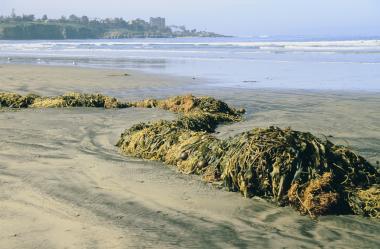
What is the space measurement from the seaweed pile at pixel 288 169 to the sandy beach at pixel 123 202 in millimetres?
124

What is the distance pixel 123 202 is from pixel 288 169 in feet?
4.63

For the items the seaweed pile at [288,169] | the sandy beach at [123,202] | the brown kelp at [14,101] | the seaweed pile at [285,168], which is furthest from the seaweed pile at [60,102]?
the seaweed pile at [288,169]

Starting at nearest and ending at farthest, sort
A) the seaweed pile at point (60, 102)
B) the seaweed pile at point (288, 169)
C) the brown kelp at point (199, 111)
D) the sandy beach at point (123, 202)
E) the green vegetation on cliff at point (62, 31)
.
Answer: the sandy beach at point (123, 202) < the seaweed pile at point (288, 169) < the brown kelp at point (199, 111) < the seaweed pile at point (60, 102) < the green vegetation on cliff at point (62, 31)

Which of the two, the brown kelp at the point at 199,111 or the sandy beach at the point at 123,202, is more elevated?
the brown kelp at the point at 199,111

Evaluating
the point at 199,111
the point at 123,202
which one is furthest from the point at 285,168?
the point at 199,111

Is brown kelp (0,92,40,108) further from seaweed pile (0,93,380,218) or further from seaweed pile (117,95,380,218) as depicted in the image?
seaweed pile (117,95,380,218)

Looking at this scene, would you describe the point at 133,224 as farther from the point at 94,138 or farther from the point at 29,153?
the point at 94,138

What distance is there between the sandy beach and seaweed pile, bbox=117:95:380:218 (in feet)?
0.41

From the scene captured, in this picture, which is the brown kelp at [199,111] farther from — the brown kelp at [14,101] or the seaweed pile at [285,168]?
the brown kelp at [14,101]

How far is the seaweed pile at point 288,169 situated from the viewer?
4105mm

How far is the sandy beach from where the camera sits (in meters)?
3.53

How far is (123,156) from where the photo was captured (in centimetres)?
602

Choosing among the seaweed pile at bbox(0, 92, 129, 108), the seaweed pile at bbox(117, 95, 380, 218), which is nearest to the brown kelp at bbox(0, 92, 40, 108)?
the seaweed pile at bbox(0, 92, 129, 108)

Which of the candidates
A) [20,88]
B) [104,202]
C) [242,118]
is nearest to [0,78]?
[20,88]
